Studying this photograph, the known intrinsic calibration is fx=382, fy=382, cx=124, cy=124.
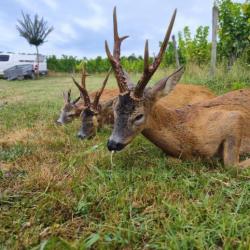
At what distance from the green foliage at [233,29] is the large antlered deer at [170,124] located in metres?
8.08

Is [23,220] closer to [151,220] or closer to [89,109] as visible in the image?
[151,220]

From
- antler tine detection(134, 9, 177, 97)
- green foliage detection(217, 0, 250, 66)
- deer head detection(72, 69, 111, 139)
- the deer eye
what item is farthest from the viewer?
green foliage detection(217, 0, 250, 66)

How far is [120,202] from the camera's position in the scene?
2.74m

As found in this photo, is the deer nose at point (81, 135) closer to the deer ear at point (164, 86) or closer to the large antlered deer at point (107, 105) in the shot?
the large antlered deer at point (107, 105)

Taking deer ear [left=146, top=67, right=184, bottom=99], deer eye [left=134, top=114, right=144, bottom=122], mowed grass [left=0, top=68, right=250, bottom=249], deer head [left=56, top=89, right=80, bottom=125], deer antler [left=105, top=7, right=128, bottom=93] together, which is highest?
deer antler [left=105, top=7, right=128, bottom=93]

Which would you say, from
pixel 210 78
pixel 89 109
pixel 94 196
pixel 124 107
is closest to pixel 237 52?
pixel 210 78

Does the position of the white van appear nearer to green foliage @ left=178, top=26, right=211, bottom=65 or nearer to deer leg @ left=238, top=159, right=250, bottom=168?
green foliage @ left=178, top=26, right=211, bottom=65

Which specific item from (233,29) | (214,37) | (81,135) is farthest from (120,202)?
(233,29)

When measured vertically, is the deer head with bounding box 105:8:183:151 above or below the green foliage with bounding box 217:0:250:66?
below

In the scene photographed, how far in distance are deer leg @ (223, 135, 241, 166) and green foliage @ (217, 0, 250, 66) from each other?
8286 millimetres

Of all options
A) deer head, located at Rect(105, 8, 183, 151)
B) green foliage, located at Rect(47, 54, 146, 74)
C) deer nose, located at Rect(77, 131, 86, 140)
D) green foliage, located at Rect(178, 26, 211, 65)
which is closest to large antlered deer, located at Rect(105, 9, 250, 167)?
deer head, located at Rect(105, 8, 183, 151)

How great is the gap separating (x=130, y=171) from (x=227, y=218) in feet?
4.11

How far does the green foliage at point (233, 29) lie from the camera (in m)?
11.6

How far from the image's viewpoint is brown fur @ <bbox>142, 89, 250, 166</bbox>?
12.2ft
